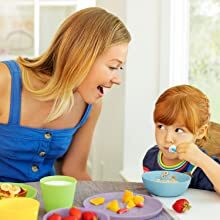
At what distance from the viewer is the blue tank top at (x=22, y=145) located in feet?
5.75

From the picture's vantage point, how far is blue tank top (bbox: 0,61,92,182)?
1752 millimetres

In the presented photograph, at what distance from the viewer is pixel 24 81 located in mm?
1774

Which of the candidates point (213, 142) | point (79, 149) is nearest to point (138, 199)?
point (213, 142)

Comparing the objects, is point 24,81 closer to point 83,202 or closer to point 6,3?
point 83,202

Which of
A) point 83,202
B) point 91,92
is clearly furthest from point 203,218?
point 91,92

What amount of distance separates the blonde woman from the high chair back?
14.5 inches

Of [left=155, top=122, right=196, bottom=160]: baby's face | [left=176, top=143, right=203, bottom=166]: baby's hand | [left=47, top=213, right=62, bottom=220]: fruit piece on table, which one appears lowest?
[left=47, top=213, right=62, bottom=220]: fruit piece on table

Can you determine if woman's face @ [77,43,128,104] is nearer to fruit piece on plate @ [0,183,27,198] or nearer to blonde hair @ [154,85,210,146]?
blonde hair @ [154,85,210,146]

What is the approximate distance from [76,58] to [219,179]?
612 mm

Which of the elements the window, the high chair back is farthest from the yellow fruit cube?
the window

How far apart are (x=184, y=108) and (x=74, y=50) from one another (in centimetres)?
42

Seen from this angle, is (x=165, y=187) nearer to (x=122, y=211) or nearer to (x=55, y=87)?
(x=122, y=211)

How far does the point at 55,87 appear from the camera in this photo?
1.75 m

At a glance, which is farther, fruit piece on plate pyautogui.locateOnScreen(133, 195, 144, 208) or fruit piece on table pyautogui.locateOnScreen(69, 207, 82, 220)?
fruit piece on plate pyautogui.locateOnScreen(133, 195, 144, 208)
